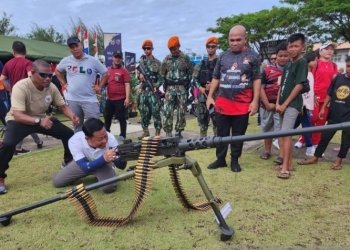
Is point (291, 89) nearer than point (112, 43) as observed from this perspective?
Yes

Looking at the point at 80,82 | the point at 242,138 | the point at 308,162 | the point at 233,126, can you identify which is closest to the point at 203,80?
the point at 233,126

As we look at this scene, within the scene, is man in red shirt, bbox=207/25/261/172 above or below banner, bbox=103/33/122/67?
below

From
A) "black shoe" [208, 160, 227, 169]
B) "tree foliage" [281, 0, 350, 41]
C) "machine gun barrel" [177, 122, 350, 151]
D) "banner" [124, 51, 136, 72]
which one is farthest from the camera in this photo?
"tree foliage" [281, 0, 350, 41]

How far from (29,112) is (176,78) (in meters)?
2.72

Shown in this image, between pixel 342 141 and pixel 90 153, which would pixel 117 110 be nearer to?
pixel 90 153

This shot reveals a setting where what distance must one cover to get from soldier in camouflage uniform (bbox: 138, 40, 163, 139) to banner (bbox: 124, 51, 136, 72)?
21.4ft

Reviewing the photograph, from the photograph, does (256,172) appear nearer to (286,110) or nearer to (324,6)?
(286,110)

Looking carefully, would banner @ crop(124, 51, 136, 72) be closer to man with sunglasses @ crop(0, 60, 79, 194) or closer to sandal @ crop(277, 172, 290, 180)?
man with sunglasses @ crop(0, 60, 79, 194)

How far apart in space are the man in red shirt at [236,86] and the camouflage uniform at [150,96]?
2196 millimetres

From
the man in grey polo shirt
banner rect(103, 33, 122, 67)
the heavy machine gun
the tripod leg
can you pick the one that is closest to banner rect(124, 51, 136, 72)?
banner rect(103, 33, 122, 67)

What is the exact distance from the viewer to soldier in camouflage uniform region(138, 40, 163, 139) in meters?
7.00

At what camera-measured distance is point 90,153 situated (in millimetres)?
4168

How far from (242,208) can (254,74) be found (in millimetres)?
1852

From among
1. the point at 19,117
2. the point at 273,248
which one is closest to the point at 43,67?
Answer: the point at 19,117
